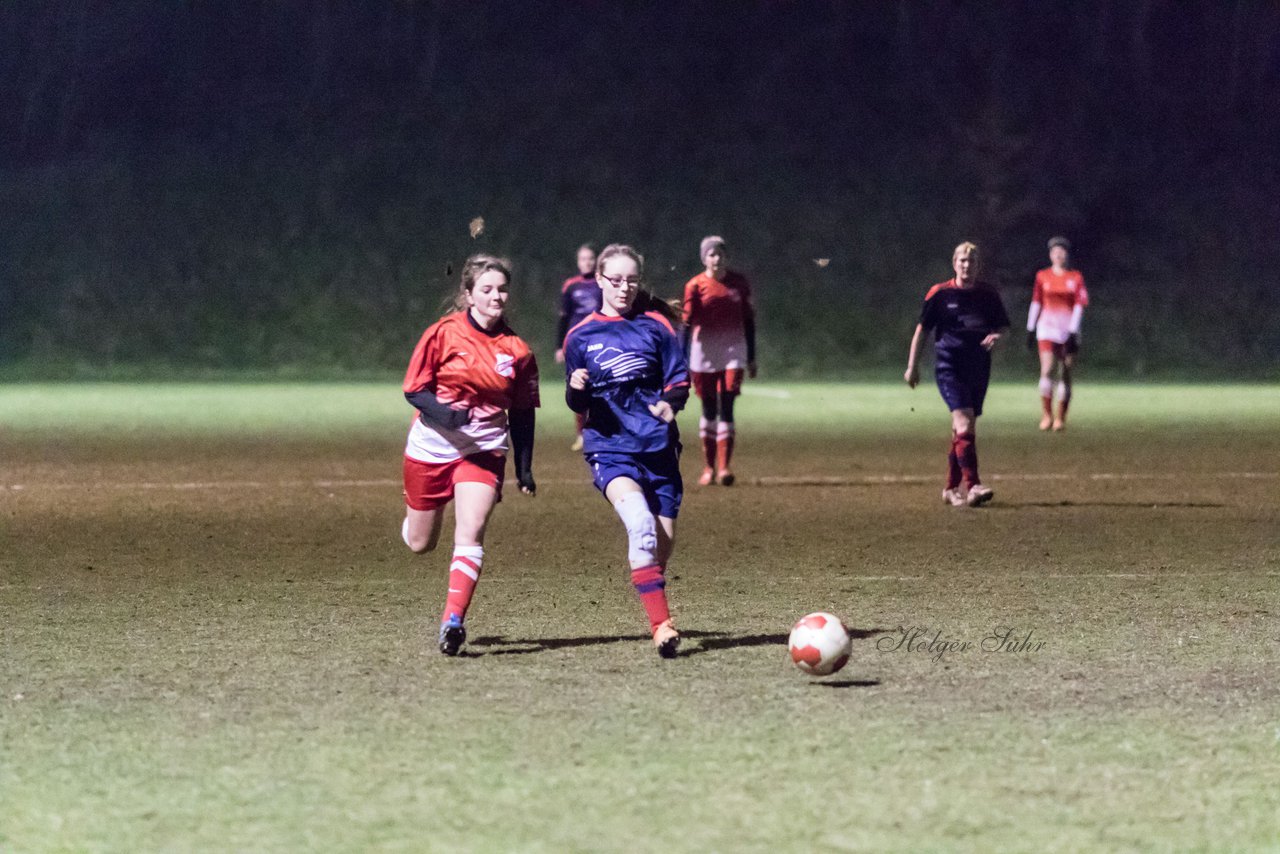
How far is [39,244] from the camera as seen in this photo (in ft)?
140

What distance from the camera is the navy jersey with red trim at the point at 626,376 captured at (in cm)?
748

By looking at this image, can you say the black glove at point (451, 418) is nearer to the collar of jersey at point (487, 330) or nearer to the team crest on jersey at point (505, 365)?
the team crest on jersey at point (505, 365)

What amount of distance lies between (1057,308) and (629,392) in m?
14.6

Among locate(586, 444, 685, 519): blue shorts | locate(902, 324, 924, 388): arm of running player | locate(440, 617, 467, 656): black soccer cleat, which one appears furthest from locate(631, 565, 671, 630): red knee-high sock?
locate(902, 324, 924, 388): arm of running player

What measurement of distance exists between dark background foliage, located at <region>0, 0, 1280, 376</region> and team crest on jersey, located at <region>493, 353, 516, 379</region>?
30.3 meters

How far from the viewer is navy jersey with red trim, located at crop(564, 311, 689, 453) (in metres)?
7.48

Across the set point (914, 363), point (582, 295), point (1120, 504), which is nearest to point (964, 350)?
point (914, 363)

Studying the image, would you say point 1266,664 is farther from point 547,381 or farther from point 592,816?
point 547,381

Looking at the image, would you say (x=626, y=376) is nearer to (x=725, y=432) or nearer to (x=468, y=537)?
(x=468, y=537)

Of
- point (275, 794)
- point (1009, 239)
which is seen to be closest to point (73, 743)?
point (275, 794)

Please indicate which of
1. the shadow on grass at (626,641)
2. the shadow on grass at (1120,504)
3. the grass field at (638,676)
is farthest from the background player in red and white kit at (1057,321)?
the shadow on grass at (626,641)

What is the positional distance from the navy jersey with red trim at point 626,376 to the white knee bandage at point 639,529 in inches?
9.1

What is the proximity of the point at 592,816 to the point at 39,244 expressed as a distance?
4048 cm

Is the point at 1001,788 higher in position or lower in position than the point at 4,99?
lower
